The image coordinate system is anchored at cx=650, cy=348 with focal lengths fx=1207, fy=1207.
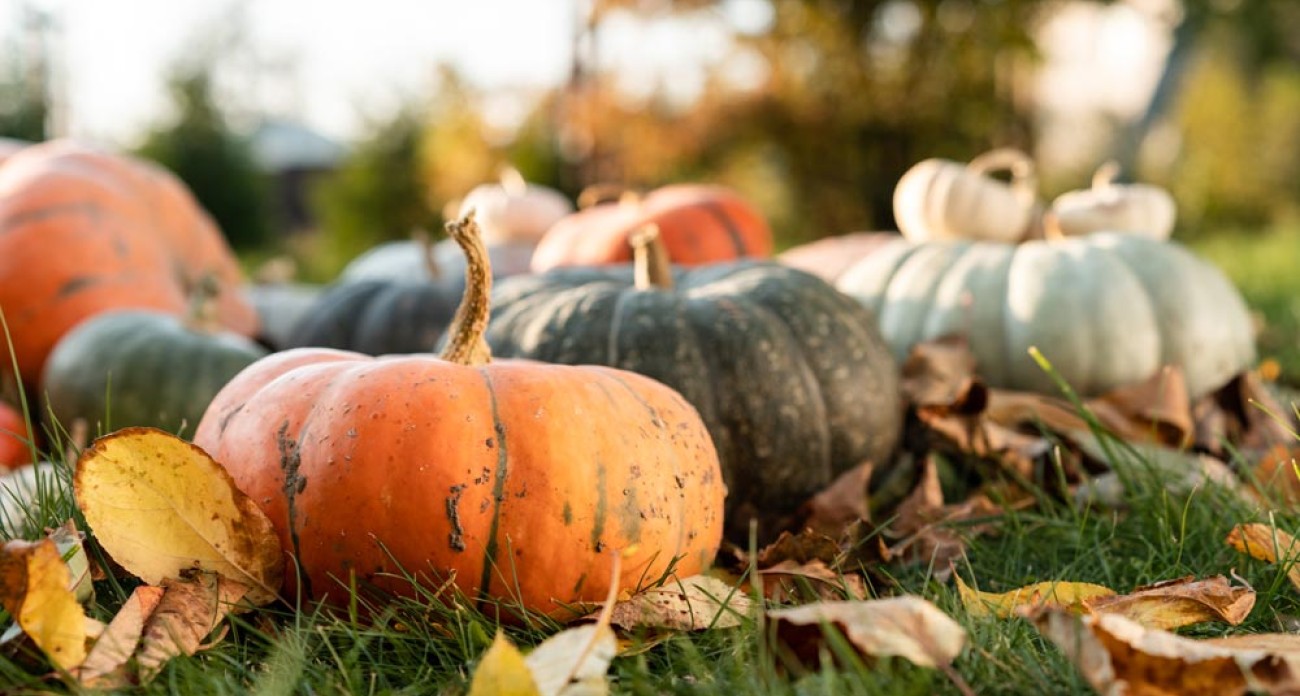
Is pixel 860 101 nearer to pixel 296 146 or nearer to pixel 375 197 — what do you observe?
pixel 375 197

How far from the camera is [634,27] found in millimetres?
10844

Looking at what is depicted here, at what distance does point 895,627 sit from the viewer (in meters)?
1.18

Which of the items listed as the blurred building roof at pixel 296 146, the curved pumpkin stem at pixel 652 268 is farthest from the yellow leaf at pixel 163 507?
the blurred building roof at pixel 296 146

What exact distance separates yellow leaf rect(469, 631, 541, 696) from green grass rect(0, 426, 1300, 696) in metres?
0.11

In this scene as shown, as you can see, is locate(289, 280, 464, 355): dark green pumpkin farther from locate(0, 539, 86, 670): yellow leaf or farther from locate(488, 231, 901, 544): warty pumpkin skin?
locate(0, 539, 86, 670): yellow leaf

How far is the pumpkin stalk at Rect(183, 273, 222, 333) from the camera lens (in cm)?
344

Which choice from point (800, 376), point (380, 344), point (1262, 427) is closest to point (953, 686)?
point (800, 376)

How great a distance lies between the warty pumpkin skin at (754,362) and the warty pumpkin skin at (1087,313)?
0.55m

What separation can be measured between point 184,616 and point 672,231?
9.25 ft

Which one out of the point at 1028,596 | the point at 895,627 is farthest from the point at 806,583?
the point at 895,627

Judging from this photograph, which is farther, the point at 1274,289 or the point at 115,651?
the point at 1274,289

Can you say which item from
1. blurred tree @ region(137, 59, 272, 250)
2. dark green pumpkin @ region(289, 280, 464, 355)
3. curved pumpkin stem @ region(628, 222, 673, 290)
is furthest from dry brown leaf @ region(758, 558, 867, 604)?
blurred tree @ region(137, 59, 272, 250)

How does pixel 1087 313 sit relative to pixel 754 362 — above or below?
below

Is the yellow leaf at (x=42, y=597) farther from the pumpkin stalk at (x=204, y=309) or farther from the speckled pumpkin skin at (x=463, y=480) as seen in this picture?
the pumpkin stalk at (x=204, y=309)
